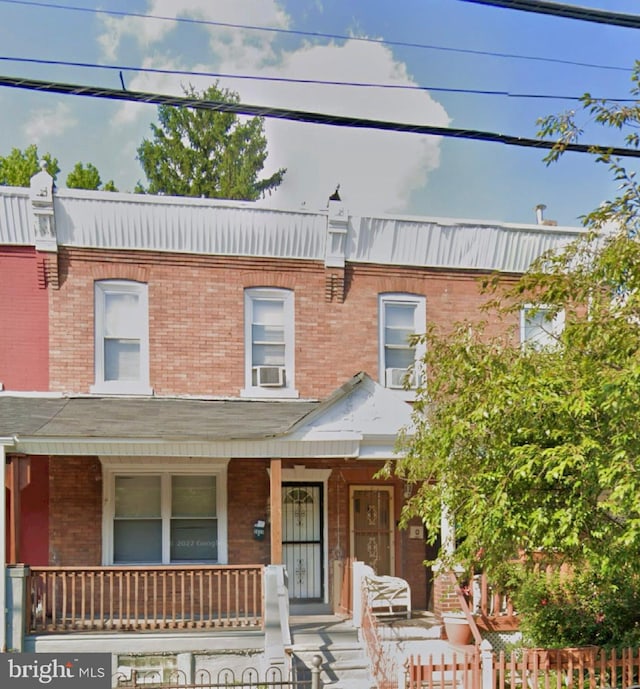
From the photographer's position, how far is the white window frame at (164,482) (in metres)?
→ 13.9

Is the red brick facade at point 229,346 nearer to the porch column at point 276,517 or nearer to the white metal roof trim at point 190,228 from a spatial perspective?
the white metal roof trim at point 190,228

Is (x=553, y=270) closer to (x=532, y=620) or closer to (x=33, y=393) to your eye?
(x=532, y=620)

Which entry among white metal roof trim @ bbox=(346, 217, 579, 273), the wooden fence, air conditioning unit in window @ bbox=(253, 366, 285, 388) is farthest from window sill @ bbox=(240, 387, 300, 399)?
the wooden fence

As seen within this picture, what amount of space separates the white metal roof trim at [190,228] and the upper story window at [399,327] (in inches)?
60.7

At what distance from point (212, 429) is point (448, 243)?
5817 mm

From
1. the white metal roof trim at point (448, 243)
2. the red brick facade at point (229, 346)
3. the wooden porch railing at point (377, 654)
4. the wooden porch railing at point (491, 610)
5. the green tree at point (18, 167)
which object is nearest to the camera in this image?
the wooden porch railing at point (377, 654)

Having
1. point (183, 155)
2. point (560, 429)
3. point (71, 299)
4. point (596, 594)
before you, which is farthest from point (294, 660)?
point (183, 155)

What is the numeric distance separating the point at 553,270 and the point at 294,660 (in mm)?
6325

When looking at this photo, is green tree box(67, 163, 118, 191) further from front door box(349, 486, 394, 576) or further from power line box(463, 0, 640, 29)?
power line box(463, 0, 640, 29)

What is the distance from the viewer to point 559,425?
7.93m

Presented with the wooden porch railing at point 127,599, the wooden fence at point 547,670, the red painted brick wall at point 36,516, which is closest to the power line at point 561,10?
the wooden fence at point 547,670

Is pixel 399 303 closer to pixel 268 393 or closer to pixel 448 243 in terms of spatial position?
pixel 448 243

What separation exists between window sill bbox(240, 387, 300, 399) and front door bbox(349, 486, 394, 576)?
1940 mm

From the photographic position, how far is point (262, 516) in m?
14.4
